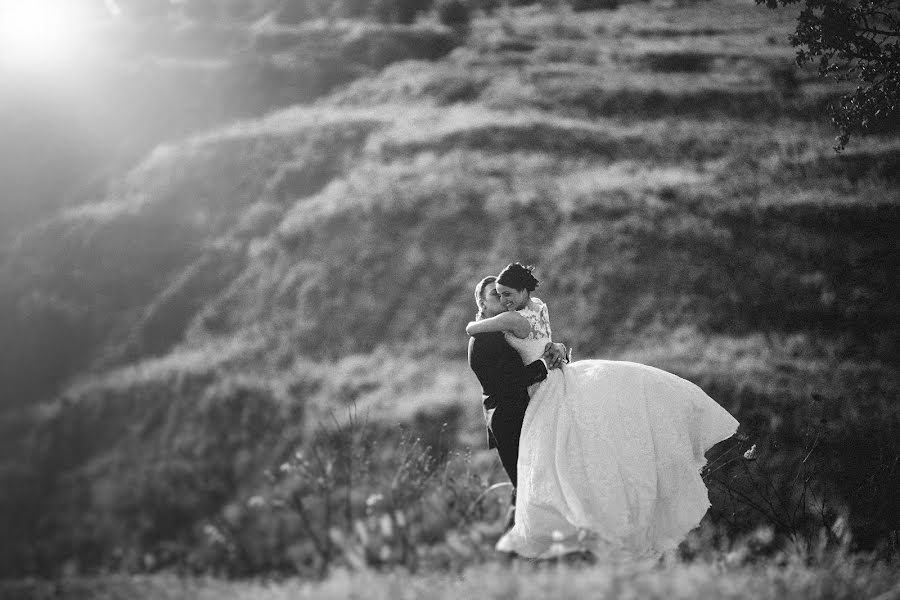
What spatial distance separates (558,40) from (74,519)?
28.0 metres

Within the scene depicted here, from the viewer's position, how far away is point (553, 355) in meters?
6.70

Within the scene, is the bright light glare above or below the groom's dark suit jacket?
above

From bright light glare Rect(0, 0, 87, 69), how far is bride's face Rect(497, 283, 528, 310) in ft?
118

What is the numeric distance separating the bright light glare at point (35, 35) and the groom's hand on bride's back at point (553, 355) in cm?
3625

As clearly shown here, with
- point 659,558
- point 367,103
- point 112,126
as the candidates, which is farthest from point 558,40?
point 659,558

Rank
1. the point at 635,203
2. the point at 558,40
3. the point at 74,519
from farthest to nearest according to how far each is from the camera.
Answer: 1. the point at 558,40
2. the point at 635,203
3. the point at 74,519

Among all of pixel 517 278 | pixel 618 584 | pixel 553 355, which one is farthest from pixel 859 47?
pixel 618 584

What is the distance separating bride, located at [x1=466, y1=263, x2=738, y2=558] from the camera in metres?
6.00

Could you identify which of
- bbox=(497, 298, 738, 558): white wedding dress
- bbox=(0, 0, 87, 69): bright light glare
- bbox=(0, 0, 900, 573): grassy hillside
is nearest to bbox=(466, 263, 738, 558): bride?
bbox=(497, 298, 738, 558): white wedding dress

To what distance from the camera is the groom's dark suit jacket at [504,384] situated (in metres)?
6.57

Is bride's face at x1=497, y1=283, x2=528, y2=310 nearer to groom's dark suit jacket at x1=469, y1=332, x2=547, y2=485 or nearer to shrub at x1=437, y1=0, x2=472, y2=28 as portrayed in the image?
groom's dark suit jacket at x1=469, y1=332, x2=547, y2=485

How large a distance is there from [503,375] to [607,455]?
Answer: 3.88 ft

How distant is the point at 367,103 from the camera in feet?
95.5

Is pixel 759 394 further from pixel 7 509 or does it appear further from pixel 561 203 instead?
pixel 7 509
